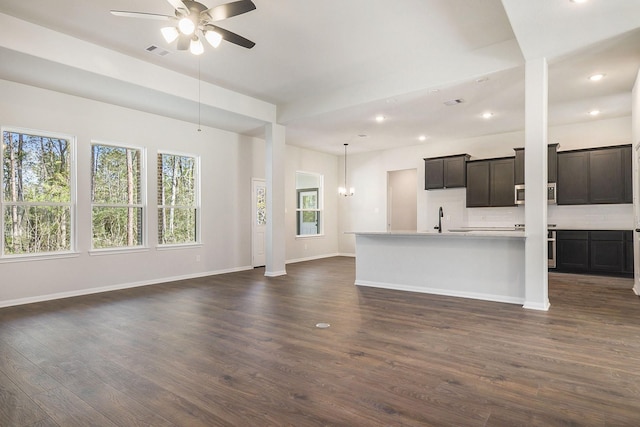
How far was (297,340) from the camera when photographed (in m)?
3.33

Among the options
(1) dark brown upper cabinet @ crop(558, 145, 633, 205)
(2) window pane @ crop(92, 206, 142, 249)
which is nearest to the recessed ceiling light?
(1) dark brown upper cabinet @ crop(558, 145, 633, 205)

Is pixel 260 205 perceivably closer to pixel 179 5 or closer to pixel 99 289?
pixel 99 289

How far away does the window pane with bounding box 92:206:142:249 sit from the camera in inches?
226

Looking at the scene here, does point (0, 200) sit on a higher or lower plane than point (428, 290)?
higher

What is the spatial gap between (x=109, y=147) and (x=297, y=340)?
463 cm

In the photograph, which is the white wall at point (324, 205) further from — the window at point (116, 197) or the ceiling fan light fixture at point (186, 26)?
the ceiling fan light fixture at point (186, 26)

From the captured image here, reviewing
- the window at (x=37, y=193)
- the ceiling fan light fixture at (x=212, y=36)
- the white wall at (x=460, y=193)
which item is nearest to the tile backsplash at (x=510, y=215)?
the white wall at (x=460, y=193)

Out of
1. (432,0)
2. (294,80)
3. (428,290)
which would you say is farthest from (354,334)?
(294,80)

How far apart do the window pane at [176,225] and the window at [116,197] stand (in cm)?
39

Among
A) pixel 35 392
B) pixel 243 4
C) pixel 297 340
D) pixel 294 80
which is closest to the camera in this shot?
pixel 35 392

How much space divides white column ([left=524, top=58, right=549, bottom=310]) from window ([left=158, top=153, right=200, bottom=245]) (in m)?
5.58

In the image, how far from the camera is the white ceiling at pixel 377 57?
3.65 metres

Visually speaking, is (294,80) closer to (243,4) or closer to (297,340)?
(243,4)

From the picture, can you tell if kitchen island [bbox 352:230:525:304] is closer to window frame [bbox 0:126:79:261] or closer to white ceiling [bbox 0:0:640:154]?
white ceiling [bbox 0:0:640:154]
